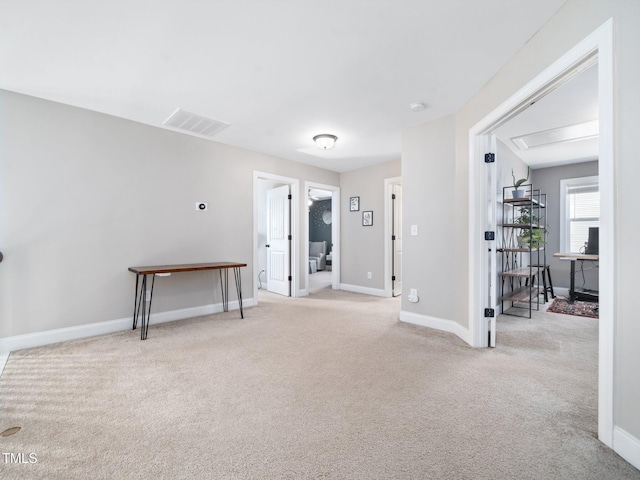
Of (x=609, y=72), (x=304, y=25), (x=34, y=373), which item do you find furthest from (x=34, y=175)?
(x=609, y=72)

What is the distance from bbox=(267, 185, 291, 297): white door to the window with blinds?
16.6 feet

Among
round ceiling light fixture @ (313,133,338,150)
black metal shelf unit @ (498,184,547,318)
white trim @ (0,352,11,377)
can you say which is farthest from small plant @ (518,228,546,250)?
A: white trim @ (0,352,11,377)

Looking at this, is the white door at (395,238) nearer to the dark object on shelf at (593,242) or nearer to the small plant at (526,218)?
the small plant at (526,218)

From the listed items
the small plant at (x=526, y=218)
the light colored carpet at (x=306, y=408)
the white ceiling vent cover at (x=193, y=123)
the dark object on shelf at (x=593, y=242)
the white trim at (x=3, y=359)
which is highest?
the white ceiling vent cover at (x=193, y=123)

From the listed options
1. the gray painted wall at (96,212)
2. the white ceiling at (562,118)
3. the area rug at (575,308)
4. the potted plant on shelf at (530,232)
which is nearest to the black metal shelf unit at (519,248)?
the potted plant on shelf at (530,232)

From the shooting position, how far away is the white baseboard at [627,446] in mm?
1292

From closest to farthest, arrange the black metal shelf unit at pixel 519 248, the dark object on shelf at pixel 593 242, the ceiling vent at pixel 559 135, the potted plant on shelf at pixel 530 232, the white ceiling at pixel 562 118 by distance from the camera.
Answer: the white ceiling at pixel 562 118 → the ceiling vent at pixel 559 135 → the black metal shelf unit at pixel 519 248 → the potted plant on shelf at pixel 530 232 → the dark object on shelf at pixel 593 242

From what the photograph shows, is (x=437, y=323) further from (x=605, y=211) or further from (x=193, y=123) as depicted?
(x=193, y=123)

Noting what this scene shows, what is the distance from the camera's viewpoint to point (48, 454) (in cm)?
142

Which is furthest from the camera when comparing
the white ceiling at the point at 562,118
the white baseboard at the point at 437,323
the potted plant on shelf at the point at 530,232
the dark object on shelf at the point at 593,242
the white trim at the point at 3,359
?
the dark object on shelf at the point at 593,242

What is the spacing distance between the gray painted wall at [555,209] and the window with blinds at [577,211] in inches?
3.2

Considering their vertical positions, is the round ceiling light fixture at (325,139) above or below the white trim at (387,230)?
above

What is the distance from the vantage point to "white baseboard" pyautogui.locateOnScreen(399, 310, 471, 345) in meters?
3.02

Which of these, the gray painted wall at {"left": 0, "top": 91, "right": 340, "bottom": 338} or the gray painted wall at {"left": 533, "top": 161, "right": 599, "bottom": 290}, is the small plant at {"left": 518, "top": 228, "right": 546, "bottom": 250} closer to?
the gray painted wall at {"left": 533, "top": 161, "right": 599, "bottom": 290}
